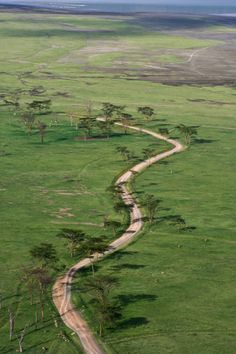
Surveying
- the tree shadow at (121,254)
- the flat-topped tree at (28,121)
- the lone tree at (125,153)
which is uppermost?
the flat-topped tree at (28,121)

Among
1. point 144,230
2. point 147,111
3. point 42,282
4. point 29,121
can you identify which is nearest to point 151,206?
point 144,230

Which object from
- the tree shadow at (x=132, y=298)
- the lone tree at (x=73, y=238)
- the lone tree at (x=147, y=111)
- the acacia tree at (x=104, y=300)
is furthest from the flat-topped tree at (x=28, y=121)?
the tree shadow at (x=132, y=298)

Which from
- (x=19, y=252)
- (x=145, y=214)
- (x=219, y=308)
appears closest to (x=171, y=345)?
(x=219, y=308)

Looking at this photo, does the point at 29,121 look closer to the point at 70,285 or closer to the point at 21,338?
the point at 70,285

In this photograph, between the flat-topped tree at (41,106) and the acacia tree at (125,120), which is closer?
the acacia tree at (125,120)

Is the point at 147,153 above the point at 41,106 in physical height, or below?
below

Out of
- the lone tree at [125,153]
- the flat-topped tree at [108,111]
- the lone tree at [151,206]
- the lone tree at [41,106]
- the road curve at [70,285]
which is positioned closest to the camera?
the road curve at [70,285]

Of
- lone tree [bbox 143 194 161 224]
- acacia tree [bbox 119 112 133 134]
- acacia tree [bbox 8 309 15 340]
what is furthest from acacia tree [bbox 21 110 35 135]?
acacia tree [bbox 8 309 15 340]

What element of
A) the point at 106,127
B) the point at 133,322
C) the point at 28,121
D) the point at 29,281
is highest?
the point at 28,121

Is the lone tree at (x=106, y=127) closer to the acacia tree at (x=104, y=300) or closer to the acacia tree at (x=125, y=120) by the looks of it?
the acacia tree at (x=125, y=120)
